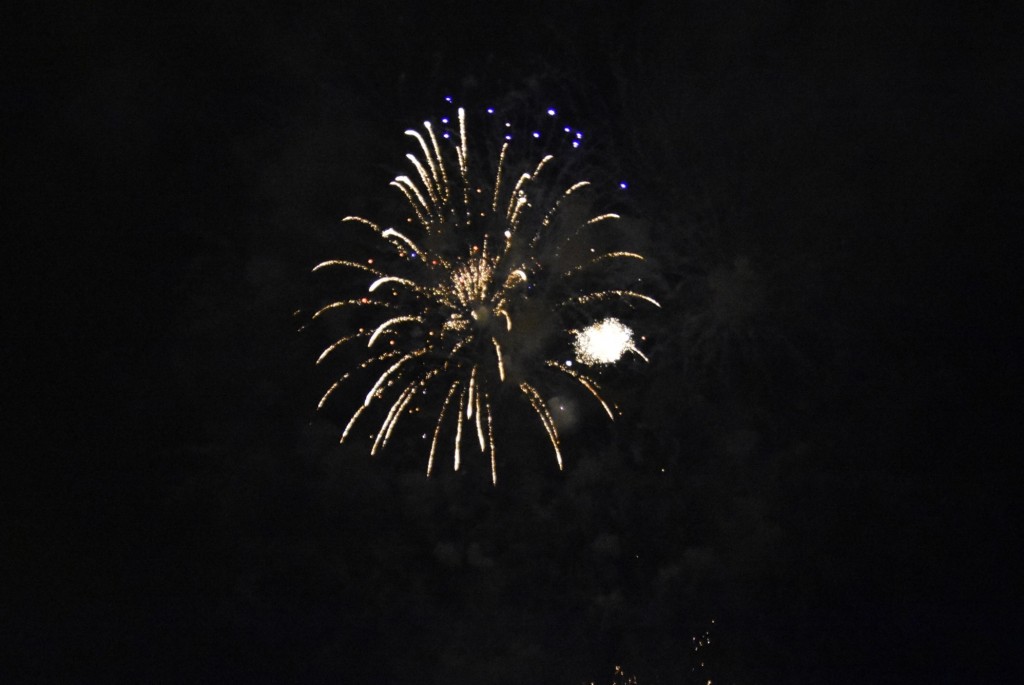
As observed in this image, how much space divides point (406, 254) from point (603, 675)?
15262 millimetres

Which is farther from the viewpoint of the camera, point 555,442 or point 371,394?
point 555,442

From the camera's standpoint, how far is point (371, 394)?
19.5 meters

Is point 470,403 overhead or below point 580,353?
below

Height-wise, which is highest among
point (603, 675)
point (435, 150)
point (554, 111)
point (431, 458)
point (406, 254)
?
point (554, 111)

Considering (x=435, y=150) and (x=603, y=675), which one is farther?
(x=603, y=675)

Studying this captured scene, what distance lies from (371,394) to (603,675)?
1329 centimetres

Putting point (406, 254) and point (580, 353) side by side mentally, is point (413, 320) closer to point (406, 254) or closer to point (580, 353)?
point (406, 254)

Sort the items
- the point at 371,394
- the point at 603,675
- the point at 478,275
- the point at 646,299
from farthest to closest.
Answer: the point at 603,675, the point at 646,299, the point at 371,394, the point at 478,275

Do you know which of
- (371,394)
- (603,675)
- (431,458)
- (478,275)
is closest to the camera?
(478,275)

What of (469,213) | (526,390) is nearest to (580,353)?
(526,390)

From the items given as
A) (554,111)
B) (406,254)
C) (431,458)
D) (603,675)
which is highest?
(554,111)

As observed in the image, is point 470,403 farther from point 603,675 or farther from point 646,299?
point 603,675

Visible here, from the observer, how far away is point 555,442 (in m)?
21.4

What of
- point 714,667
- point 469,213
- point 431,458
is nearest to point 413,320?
point 469,213
